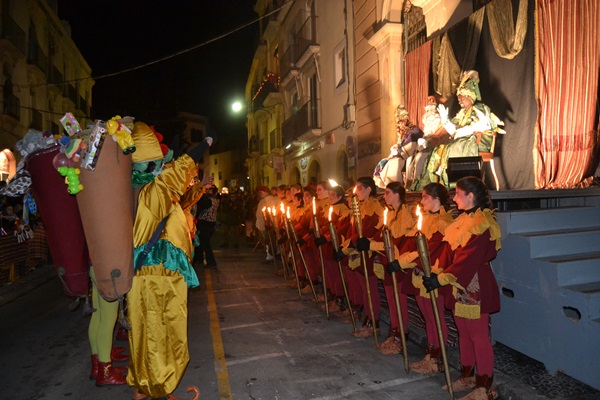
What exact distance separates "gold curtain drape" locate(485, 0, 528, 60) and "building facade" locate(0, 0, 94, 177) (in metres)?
15.5

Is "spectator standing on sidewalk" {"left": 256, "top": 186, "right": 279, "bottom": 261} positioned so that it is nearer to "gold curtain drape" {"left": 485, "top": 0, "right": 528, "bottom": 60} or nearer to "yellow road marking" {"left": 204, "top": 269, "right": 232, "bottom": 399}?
→ "yellow road marking" {"left": 204, "top": 269, "right": 232, "bottom": 399}

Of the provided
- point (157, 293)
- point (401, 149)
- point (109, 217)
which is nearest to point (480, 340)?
point (157, 293)

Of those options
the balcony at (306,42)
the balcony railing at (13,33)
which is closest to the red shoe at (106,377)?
the balcony at (306,42)

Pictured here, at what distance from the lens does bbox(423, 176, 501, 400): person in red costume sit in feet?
12.7

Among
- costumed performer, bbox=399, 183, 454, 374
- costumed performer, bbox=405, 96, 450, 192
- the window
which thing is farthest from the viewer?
the window

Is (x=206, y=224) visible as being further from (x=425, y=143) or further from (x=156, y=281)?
(x=156, y=281)

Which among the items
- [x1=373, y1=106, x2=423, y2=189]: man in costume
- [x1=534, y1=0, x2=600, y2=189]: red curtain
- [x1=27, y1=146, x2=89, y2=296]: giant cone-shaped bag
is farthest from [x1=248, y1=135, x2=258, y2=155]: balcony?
[x1=27, y1=146, x2=89, y2=296]: giant cone-shaped bag

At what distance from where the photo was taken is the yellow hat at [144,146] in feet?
11.8

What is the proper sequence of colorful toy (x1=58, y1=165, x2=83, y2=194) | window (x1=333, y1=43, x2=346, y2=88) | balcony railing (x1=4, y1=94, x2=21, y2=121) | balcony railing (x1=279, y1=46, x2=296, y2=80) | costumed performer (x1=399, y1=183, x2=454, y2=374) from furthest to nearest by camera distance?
balcony railing (x1=279, y1=46, x2=296, y2=80)
balcony railing (x1=4, y1=94, x2=21, y2=121)
window (x1=333, y1=43, x2=346, y2=88)
costumed performer (x1=399, y1=183, x2=454, y2=374)
colorful toy (x1=58, y1=165, x2=83, y2=194)

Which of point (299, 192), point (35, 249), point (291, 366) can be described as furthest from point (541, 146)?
point (35, 249)

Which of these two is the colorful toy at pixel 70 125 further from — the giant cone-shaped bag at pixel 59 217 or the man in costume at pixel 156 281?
the man in costume at pixel 156 281

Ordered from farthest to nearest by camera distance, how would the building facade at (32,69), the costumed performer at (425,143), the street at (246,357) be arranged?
1. the building facade at (32,69)
2. the costumed performer at (425,143)
3. the street at (246,357)

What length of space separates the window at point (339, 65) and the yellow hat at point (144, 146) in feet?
45.8

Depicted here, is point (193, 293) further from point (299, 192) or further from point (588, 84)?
point (588, 84)
